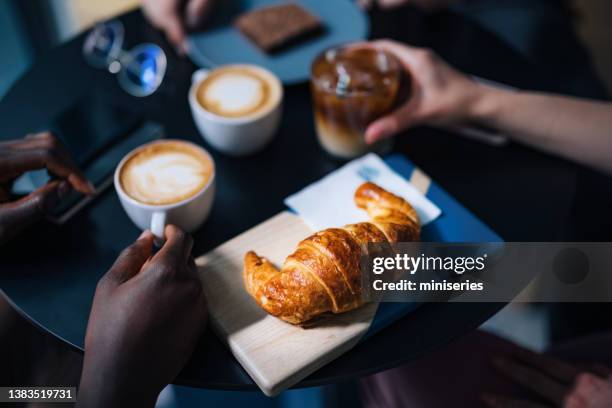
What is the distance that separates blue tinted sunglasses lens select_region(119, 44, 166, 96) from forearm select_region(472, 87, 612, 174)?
678 mm

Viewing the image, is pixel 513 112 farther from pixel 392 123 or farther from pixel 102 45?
pixel 102 45

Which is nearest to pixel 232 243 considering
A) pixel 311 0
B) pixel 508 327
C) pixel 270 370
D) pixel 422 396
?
pixel 270 370

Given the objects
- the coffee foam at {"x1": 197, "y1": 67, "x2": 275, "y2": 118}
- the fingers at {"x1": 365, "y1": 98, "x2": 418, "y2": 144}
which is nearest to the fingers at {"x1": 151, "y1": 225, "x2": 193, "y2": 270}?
the coffee foam at {"x1": 197, "y1": 67, "x2": 275, "y2": 118}

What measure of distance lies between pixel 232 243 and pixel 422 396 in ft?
1.37

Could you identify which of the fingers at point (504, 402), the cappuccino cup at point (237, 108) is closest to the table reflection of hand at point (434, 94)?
the cappuccino cup at point (237, 108)

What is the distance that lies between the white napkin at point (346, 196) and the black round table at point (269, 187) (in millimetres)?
74

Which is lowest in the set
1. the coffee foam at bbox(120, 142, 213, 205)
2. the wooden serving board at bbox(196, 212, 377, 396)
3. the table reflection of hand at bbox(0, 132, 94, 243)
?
the wooden serving board at bbox(196, 212, 377, 396)

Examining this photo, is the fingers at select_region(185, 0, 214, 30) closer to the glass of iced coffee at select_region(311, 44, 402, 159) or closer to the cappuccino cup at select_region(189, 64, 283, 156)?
the cappuccino cup at select_region(189, 64, 283, 156)

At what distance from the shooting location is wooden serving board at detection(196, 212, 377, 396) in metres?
0.75

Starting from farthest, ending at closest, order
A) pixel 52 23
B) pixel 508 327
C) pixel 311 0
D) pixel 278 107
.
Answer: pixel 52 23
pixel 508 327
pixel 311 0
pixel 278 107

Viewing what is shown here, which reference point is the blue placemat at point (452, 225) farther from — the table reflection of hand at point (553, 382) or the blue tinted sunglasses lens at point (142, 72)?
the blue tinted sunglasses lens at point (142, 72)

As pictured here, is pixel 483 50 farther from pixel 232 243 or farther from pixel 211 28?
pixel 232 243

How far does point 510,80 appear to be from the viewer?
127cm

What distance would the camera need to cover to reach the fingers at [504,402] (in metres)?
0.94
